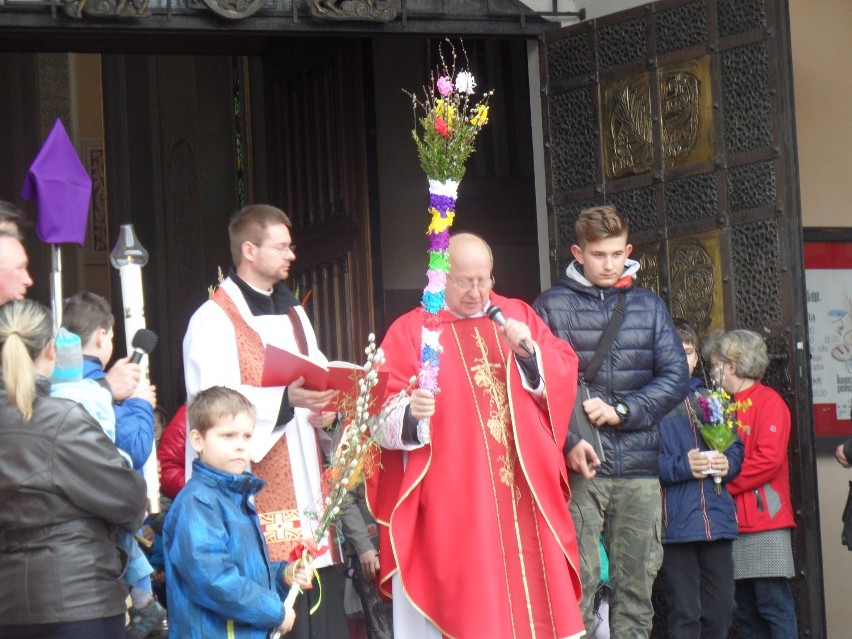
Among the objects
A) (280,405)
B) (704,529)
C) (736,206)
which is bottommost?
(704,529)

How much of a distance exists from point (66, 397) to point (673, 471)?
3.25 m

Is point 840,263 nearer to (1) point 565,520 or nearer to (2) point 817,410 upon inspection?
(2) point 817,410

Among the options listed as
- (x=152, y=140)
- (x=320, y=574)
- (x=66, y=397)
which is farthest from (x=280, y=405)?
(x=152, y=140)

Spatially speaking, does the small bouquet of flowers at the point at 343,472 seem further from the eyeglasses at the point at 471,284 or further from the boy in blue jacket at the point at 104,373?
the eyeglasses at the point at 471,284

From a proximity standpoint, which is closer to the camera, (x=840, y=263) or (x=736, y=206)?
(x=736, y=206)

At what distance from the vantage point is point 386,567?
6492mm

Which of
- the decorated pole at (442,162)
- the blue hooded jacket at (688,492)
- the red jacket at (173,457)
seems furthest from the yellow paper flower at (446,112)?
the blue hooded jacket at (688,492)

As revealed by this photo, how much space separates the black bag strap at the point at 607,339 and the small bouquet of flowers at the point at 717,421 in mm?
796

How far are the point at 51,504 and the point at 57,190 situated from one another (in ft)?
5.06

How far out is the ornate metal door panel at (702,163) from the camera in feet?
25.6

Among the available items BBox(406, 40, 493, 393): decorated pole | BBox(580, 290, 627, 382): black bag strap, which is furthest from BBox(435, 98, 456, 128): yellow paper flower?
BBox(580, 290, 627, 382): black bag strap

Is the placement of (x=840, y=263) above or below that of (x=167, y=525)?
above

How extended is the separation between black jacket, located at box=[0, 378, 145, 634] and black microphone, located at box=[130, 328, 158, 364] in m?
0.63

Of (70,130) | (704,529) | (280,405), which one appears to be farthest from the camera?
(70,130)
